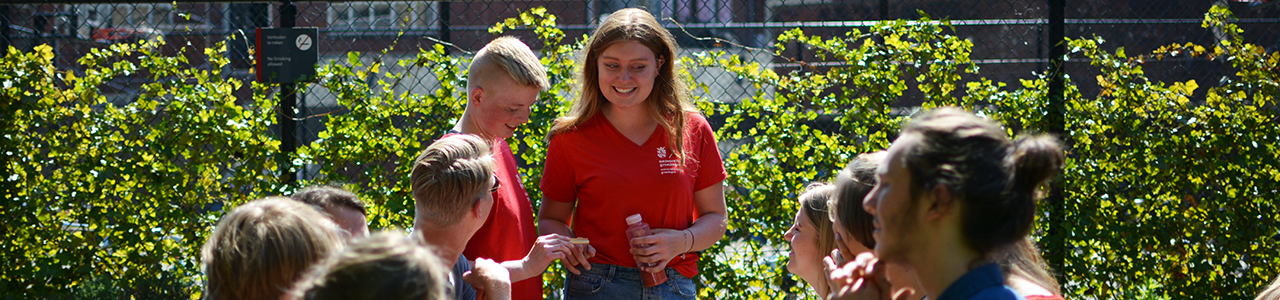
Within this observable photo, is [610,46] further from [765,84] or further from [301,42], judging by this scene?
[301,42]

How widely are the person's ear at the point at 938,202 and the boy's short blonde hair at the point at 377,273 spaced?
73 cm

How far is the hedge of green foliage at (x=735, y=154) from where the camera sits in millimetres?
3533

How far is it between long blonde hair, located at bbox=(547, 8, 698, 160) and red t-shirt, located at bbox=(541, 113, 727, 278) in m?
0.03

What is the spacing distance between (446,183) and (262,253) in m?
0.58

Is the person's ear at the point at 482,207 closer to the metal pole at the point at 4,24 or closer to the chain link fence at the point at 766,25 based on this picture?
the chain link fence at the point at 766,25

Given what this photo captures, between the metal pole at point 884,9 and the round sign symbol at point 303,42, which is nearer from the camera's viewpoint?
the round sign symbol at point 303,42

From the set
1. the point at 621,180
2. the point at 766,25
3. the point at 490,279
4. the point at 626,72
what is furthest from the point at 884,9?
the point at 490,279

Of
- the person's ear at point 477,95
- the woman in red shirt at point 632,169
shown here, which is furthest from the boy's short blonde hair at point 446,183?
the woman in red shirt at point 632,169

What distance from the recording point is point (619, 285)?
2518 mm

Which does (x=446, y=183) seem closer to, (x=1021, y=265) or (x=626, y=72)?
(x=626, y=72)

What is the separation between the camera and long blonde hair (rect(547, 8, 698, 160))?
250 cm

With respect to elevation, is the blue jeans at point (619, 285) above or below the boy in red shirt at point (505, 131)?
below

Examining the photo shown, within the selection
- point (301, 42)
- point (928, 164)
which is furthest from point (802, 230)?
point (301, 42)

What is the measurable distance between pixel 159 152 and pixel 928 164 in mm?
3419
